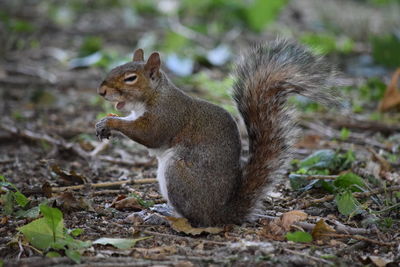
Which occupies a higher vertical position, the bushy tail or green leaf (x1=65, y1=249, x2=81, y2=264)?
the bushy tail

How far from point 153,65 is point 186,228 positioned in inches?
35.6

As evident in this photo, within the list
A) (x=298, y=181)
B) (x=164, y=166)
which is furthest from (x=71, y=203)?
(x=298, y=181)

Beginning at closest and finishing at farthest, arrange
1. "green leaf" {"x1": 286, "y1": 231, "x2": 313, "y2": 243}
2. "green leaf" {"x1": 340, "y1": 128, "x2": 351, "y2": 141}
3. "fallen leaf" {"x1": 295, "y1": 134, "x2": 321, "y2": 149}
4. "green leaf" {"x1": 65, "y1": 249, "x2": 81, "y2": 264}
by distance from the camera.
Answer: "green leaf" {"x1": 65, "y1": 249, "x2": 81, "y2": 264}
"green leaf" {"x1": 286, "y1": 231, "x2": 313, "y2": 243}
"fallen leaf" {"x1": 295, "y1": 134, "x2": 321, "y2": 149}
"green leaf" {"x1": 340, "y1": 128, "x2": 351, "y2": 141}

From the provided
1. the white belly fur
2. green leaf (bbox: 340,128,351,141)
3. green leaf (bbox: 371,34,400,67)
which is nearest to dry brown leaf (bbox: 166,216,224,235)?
the white belly fur

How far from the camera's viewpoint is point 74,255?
241 centimetres

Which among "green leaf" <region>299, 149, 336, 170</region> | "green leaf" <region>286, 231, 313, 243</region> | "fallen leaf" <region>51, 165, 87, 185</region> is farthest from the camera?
"green leaf" <region>299, 149, 336, 170</region>

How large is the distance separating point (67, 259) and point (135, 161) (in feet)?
6.46

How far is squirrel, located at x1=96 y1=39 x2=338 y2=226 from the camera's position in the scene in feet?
9.61

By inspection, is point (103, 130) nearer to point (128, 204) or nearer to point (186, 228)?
point (128, 204)

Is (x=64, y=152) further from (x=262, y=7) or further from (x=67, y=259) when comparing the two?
(x=262, y=7)

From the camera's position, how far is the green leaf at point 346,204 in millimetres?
3072

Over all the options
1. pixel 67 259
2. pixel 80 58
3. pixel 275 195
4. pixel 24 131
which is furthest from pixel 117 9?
pixel 67 259

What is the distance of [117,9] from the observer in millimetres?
10766

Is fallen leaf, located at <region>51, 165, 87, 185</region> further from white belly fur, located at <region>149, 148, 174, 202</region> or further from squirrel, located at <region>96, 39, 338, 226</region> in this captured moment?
white belly fur, located at <region>149, 148, 174, 202</region>
